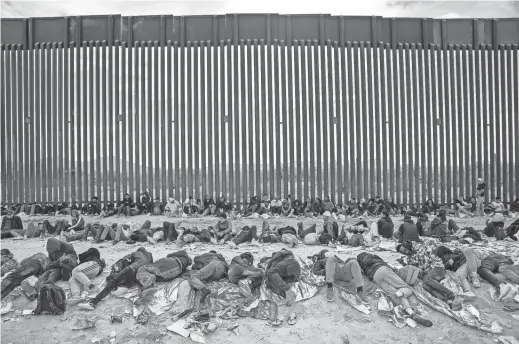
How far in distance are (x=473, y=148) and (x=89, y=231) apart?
15698 mm

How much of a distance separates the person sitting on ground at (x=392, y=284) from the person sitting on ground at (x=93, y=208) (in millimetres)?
11615

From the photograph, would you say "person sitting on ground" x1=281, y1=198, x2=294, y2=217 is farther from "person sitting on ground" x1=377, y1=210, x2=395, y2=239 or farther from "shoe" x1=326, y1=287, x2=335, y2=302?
"shoe" x1=326, y1=287, x2=335, y2=302

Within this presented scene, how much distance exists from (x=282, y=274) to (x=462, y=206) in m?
11.3

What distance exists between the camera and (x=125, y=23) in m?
16.2

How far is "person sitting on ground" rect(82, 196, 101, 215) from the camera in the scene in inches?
581

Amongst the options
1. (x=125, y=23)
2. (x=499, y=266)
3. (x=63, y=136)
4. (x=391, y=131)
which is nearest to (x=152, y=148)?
(x=63, y=136)

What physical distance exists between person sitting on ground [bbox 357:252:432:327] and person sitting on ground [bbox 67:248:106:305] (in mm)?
5086

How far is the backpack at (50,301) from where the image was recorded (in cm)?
614

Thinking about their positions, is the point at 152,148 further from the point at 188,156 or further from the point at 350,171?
the point at 350,171

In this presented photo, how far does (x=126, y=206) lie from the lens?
14375mm

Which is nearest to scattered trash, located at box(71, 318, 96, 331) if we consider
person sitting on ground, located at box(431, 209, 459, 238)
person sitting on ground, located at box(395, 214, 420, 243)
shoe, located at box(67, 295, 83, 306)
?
shoe, located at box(67, 295, 83, 306)

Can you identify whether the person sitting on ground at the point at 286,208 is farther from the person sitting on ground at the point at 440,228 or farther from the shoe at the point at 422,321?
the shoe at the point at 422,321

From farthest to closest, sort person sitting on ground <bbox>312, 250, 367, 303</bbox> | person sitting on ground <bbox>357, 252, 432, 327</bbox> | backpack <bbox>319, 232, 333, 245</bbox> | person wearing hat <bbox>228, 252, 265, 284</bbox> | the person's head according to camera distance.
Answer: backpack <bbox>319, 232, 333, 245</bbox>
the person's head
person wearing hat <bbox>228, 252, 265, 284</bbox>
person sitting on ground <bbox>312, 250, 367, 303</bbox>
person sitting on ground <bbox>357, 252, 432, 327</bbox>

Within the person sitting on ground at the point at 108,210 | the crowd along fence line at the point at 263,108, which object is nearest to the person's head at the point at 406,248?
the crowd along fence line at the point at 263,108
